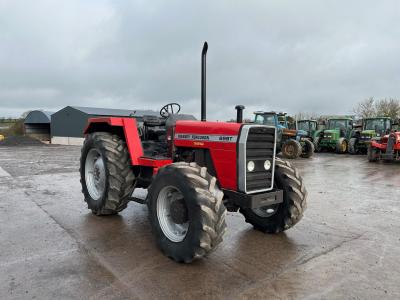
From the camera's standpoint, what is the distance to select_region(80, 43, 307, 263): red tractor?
341 centimetres

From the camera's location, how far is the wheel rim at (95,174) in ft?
17.7

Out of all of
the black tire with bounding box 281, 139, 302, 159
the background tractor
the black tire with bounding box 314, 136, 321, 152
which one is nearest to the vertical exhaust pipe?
the background tractor

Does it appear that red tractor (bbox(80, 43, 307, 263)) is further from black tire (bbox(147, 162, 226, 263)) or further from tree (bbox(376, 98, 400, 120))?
tree (bbox(376, 98, 400, 120))

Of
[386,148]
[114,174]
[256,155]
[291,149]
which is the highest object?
[256,155]

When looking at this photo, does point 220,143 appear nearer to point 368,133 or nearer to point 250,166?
point 250,166

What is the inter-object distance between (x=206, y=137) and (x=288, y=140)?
1304 cm

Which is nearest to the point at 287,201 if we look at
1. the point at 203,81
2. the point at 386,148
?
the point at 203,81

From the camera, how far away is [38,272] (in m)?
3.35

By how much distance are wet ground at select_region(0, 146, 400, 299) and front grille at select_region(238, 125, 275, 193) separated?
29.3 inches

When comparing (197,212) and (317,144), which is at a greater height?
(197,212)

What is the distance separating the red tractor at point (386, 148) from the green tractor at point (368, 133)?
350 cm

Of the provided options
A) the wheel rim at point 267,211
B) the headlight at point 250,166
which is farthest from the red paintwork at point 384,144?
the headlight at point 250,166

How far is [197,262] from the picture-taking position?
358 centimetres

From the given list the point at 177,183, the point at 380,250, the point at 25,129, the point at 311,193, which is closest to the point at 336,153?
the point at 311,193
